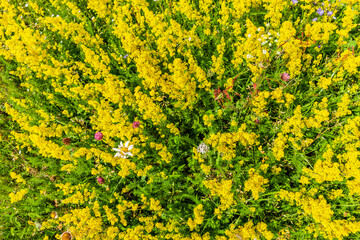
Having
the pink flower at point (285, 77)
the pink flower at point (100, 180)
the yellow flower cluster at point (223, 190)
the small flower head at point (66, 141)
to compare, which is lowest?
the pink flower at point (100, 180)

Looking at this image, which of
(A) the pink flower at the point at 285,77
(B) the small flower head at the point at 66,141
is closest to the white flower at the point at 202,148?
(A) the pink flower at the point at 285,77

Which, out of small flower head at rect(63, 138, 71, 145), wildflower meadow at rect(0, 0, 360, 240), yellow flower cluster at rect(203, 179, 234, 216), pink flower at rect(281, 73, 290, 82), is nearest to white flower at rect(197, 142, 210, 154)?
wildflower meadow at rect(0, 0, 360, 240)

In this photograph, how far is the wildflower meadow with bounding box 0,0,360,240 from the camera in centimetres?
312

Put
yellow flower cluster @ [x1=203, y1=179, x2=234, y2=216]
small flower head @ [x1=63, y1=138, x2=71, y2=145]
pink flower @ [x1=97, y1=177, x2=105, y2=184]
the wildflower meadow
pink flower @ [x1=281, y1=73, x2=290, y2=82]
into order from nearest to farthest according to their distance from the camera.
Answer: yellow flower cluster @ [x1=203, y1=179, x2=234, y2=216], the wildflower meadow, pink flower @ [x1=281, y1=73, x2=290, y2=82], pink flower @ [x1=97, y1=177, x2=105, y2=184], small flower head @ [x1=63, y1=138, x2=71, y2=145]

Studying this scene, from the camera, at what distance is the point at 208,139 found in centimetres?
331

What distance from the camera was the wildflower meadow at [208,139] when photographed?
3.12 metres

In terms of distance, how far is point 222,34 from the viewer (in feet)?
14.3

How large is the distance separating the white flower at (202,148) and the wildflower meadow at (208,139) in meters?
0.03

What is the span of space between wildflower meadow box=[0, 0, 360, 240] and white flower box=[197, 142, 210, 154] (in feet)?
0.09

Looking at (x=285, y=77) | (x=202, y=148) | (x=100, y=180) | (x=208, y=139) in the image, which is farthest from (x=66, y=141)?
(x=285, y=77)

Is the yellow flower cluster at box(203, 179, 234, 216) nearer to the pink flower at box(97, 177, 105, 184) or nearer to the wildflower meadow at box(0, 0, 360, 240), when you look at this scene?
the wildflower meadow at box(0, 0, 360, 240)

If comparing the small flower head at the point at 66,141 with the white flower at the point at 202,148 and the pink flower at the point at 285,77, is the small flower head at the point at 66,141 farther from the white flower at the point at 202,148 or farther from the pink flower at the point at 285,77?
the pink flower at the point at 285,77

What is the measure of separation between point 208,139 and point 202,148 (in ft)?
2.10

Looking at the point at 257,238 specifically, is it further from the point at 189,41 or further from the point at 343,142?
the point at 189,41
